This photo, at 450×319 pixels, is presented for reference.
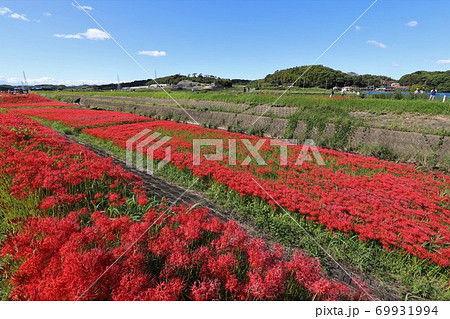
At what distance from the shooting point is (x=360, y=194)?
5168 mm

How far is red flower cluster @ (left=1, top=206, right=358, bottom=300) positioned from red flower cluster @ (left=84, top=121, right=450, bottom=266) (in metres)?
1.81

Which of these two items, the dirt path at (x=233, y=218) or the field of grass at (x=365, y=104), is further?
the field of grass at (x=365, y=104)

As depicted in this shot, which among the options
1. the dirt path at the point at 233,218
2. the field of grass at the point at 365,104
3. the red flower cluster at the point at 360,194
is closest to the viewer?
the dirt path at the point at 233,218

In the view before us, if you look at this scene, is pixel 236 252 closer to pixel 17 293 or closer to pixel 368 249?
pixel 17 293

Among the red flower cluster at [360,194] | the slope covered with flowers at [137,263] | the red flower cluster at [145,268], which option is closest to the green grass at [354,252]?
the red flower cluster at [360,194]

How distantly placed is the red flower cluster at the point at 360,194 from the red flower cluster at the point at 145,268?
1.81m

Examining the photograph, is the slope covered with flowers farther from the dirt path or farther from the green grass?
the green grass

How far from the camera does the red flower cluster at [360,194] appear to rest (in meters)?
3.74

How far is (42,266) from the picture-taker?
6.21ft

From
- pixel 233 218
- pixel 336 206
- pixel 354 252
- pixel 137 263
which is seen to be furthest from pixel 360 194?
pixel 137 263

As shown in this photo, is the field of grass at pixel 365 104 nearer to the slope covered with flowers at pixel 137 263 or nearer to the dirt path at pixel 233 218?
the dirt path at pixel 233 218

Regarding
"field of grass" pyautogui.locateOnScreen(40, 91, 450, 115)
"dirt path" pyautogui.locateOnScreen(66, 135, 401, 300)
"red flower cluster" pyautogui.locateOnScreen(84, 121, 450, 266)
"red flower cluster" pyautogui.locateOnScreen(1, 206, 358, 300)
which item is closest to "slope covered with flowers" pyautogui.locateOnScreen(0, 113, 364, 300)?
"red flower cluster" pyautogui.locateOnScreen(1, 206, 358, 300)

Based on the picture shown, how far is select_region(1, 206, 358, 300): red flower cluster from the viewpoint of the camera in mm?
1728
